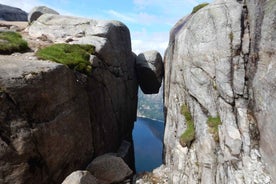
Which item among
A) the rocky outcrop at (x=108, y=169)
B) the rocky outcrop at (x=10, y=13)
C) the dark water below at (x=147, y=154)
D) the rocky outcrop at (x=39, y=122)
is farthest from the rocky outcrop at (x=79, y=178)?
the rocky outcrop at (x=10, y=13)

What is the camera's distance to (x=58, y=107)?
17.3 m

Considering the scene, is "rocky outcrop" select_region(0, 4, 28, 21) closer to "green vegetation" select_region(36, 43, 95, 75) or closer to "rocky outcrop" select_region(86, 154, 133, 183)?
"green vegetation" select_region(36, 43, 95, 75)

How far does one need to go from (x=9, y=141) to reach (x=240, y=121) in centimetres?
1376

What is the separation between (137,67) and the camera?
1439 inches

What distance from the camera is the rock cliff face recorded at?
12.6m

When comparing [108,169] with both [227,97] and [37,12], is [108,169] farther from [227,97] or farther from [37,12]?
[37,12]

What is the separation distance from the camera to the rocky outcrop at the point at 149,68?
35781 millimetres

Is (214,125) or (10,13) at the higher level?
(10,13)

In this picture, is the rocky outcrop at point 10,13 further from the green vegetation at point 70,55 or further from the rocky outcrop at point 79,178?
the rocky outcrop at point 79,178

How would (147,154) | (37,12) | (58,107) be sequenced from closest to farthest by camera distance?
1. (58,107)
2. (37,12)
3. (147,154)

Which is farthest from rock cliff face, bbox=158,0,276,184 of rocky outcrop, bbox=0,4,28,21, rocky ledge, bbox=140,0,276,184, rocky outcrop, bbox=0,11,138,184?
rocky outcrop, bbox=0,4,28,21

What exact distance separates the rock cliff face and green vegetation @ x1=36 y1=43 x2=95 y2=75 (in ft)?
29.1

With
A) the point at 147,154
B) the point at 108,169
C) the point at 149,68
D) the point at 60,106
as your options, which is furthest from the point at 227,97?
the point at 147,154

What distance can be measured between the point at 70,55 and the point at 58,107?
5600 mm
